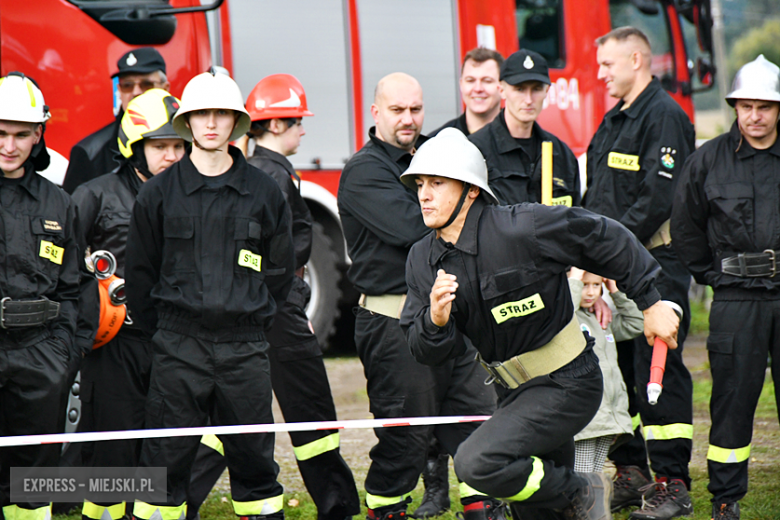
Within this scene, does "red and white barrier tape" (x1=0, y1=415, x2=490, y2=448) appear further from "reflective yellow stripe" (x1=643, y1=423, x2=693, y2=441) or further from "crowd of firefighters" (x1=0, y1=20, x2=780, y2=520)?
"reflective yellow stripe" (x1=643, y1=423, x2=693, y2=441)

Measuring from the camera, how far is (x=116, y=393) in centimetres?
474

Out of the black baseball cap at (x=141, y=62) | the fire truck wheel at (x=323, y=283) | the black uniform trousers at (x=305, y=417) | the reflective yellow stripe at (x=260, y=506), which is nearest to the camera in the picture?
the reflective yellow stripe at (x=260, y=506)

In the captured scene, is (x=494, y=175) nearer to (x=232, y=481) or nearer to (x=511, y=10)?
(x=232, y=481)

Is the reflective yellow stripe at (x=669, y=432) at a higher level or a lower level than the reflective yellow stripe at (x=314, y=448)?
lower

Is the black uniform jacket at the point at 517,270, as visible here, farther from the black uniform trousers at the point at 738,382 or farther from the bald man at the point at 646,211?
the bald man at the point at 646,211

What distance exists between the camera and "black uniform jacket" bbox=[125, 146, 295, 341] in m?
4.27

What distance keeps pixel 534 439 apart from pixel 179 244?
173 cm

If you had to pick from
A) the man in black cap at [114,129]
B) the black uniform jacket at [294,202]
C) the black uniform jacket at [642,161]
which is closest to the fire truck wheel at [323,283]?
the man in black cap at [114,129]

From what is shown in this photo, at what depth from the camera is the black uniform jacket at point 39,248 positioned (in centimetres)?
425

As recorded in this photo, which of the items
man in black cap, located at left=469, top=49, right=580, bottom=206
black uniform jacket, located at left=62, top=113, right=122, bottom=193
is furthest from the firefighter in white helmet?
man in black cap, located at left=469, top=49, right=580, bottom=206

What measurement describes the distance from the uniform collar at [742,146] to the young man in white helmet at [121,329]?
2.85 metres

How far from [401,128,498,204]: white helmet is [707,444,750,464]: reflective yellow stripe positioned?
1955 millimetres

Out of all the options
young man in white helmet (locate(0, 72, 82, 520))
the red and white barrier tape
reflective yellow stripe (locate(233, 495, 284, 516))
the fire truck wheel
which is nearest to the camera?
the red and white barrier tape

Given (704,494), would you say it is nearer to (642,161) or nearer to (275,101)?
(642,161)
